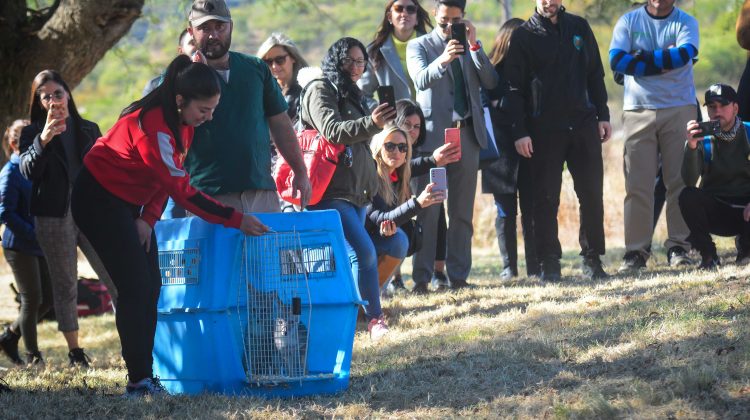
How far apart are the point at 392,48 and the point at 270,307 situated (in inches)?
178

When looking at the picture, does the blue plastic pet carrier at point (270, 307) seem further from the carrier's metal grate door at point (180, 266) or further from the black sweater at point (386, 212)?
the black sweater at point (386, 212)

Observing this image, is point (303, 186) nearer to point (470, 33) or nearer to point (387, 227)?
point (387, 227)

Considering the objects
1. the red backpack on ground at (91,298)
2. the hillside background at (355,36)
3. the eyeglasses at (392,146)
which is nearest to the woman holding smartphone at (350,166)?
the eyeglasses at (392,146)

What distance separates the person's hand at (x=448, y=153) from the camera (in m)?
8.73

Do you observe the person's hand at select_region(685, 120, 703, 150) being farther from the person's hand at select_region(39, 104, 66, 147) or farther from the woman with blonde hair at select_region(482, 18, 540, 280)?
the person's hand at select_region(39, 104, 66, 147)

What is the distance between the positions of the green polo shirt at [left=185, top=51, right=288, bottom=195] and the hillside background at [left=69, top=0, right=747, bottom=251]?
7.31 metres

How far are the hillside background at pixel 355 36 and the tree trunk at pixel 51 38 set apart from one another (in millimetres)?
2540

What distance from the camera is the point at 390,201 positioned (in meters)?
8.79

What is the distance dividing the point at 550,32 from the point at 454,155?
1.44 m

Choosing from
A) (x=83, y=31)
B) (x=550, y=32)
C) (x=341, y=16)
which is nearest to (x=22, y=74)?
(x=83, y=31)

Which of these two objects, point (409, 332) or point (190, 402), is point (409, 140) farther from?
point (190, 402)

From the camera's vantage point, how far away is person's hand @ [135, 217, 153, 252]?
5887 millimetres

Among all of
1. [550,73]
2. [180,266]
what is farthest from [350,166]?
[550,73]

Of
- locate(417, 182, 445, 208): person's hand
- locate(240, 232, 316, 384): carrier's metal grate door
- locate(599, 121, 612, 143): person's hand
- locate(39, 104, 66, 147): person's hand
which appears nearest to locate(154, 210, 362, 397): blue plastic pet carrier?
locate(240, 232, 316, 384): carrier's metal grate door
